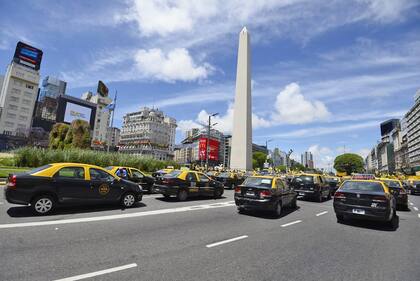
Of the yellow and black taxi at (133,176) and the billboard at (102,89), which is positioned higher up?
the billboard at (102,89)

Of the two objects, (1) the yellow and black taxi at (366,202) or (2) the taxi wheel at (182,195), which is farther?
(2) the taxi wheel at (182,195)

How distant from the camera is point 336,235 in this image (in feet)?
24.6

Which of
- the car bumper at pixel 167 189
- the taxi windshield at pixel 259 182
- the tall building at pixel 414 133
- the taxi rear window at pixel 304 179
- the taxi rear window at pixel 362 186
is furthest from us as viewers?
the tall building at pixel 414 133

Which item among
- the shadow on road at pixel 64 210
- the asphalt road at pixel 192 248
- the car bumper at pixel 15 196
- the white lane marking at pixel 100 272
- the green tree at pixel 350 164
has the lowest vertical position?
the white lane marking at pixel 100 272

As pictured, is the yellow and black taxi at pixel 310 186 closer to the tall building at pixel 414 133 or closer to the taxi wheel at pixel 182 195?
the taxi wheel at pixel 182 195

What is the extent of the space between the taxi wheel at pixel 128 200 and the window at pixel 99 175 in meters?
0.98

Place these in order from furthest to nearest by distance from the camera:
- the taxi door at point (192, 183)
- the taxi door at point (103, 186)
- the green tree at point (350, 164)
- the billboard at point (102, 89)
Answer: the green tree at point (350, 164)
the billboard at point (102, 89)
the taxi door at point (192, 183)
the taxi door at point (103, 186)

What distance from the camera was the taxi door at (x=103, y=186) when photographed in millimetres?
9055

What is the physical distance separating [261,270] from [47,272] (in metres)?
3.56

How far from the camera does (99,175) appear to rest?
9352 mm

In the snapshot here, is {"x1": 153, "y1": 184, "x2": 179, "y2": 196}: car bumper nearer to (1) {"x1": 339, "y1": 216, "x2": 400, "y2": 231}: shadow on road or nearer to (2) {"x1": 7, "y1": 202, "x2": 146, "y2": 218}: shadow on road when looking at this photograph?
(2) {"x1": 7, "y1": 202, "x2": 146, "y2": 218}: shadow on road

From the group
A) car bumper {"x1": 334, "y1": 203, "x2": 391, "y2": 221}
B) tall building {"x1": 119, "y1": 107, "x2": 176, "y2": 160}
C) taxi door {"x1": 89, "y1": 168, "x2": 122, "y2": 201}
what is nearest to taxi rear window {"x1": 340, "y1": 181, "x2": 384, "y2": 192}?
car bumper {"x1": 334, "y1": 203, "x2": 391, "y2": 221}

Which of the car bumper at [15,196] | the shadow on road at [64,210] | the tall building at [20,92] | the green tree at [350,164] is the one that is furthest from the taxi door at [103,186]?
the green tree at [350,164]

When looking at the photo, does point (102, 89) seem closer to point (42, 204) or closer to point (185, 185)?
point (185, 185)
